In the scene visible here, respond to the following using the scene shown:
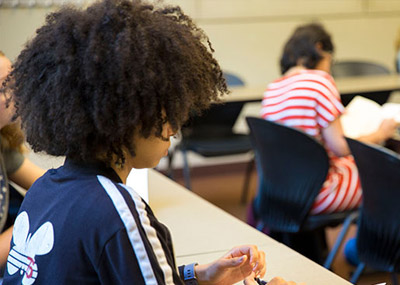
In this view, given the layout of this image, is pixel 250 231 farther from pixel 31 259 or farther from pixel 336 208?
pixel 336 208

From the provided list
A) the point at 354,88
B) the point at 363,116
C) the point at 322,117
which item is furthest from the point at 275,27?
the point at 322,117

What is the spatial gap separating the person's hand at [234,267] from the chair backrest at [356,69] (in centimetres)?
356

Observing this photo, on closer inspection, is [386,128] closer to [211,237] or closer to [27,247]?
[211,237]

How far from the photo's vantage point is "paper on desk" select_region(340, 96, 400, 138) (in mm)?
2498

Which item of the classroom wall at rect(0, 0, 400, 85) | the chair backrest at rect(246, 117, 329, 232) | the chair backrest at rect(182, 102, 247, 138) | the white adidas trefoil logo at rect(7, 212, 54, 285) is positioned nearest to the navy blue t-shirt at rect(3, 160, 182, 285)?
the white adidas trefoil logo at rect(7, 212, 54, 285)

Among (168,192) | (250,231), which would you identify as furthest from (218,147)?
(250,231)

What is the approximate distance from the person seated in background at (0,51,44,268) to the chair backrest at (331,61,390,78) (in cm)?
323

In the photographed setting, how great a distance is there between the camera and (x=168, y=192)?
1812 millimetres

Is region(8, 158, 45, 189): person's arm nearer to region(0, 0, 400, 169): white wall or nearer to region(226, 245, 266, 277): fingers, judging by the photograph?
region(226, 245, 266, 277): fingers

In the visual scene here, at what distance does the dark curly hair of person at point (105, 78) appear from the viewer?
2.72 feet

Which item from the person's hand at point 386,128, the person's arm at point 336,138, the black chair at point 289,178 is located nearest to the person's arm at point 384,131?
the person's hand at point 386,128

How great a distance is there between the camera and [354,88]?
3.60m

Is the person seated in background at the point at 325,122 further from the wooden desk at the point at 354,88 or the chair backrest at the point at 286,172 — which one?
the wooden desk at the point at 354,88

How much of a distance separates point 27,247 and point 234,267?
14.5 inches
